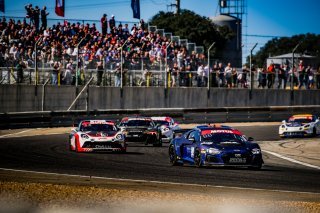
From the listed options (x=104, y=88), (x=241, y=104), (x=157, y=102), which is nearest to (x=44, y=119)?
(x=104, y=88)

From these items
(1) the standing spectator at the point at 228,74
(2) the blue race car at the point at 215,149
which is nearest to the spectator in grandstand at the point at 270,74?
(1) the standing spectator at the point at 228,74

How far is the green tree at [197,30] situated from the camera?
6216 cm

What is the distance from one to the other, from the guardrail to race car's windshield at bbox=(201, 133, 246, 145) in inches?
707

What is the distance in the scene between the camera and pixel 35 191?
12812 mm

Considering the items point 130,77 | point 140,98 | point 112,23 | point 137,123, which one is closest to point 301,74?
point 140,98

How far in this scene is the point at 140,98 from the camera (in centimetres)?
4078

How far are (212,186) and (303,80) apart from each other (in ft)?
106

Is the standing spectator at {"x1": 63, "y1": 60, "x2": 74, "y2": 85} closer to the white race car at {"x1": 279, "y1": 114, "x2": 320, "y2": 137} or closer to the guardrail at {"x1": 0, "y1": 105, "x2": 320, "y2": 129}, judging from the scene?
the guardrail at {"x1": 0, "y1": 105, "x2": 320, "y2": 129}

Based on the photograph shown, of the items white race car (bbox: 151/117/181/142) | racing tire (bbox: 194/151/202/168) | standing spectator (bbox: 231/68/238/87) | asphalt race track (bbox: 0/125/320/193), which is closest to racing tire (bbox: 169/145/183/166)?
asphalt race track (bbox: 0/125/320/193)

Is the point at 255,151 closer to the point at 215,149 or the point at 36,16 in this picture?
the point at 215,149

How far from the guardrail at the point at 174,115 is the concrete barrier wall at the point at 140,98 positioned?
50 centimetres

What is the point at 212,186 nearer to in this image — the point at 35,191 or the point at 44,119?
the point at 35,191

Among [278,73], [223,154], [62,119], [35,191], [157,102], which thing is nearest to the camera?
[35,191]

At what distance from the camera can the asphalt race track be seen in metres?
15.8
